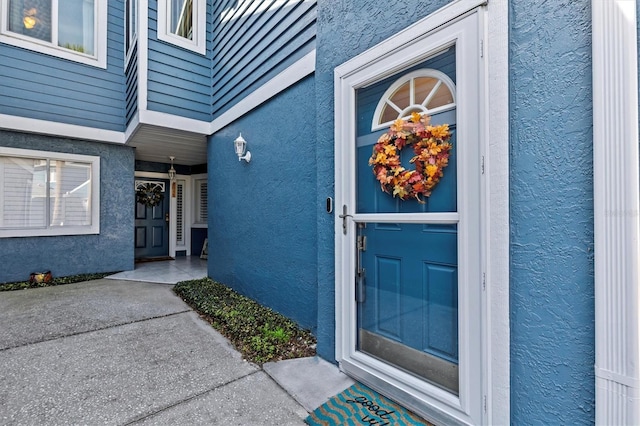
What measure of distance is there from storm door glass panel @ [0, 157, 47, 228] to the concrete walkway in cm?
224

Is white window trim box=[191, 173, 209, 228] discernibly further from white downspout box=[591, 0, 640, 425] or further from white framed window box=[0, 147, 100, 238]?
white downspout box=[591, 0, 640, 425]

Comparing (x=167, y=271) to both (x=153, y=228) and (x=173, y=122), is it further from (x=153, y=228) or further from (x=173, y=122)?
(x=173, y=122)

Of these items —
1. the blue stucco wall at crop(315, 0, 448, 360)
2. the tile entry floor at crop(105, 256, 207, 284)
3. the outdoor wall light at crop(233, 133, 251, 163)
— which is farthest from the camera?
the tile entry floor at crop(105, 256, 207, 284)

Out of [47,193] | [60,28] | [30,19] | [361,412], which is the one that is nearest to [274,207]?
[361,412]

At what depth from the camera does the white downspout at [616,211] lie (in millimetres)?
1079

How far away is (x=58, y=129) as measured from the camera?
191 inches

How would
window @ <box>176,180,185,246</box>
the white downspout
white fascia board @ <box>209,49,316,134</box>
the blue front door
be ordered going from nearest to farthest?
1. the white downspout
2. the blue front door
3. white fascia board @ <box>209,49,316,134</box>
4. window @ <box>176,180,185,246</box>

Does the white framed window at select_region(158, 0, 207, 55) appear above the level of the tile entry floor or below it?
above

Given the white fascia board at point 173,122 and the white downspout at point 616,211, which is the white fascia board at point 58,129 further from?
the white downspout at point 616,211

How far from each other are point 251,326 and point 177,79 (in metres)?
3.64

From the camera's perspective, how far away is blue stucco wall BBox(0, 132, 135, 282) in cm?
475

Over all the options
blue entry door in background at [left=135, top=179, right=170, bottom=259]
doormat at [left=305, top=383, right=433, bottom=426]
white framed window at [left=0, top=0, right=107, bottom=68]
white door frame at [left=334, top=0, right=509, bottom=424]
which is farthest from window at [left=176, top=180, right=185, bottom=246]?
white door frame at [left=334, top=0, right=509, bottom=424]

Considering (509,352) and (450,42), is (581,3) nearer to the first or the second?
(450,42)

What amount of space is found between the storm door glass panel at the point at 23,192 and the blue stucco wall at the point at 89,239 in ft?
0.81
